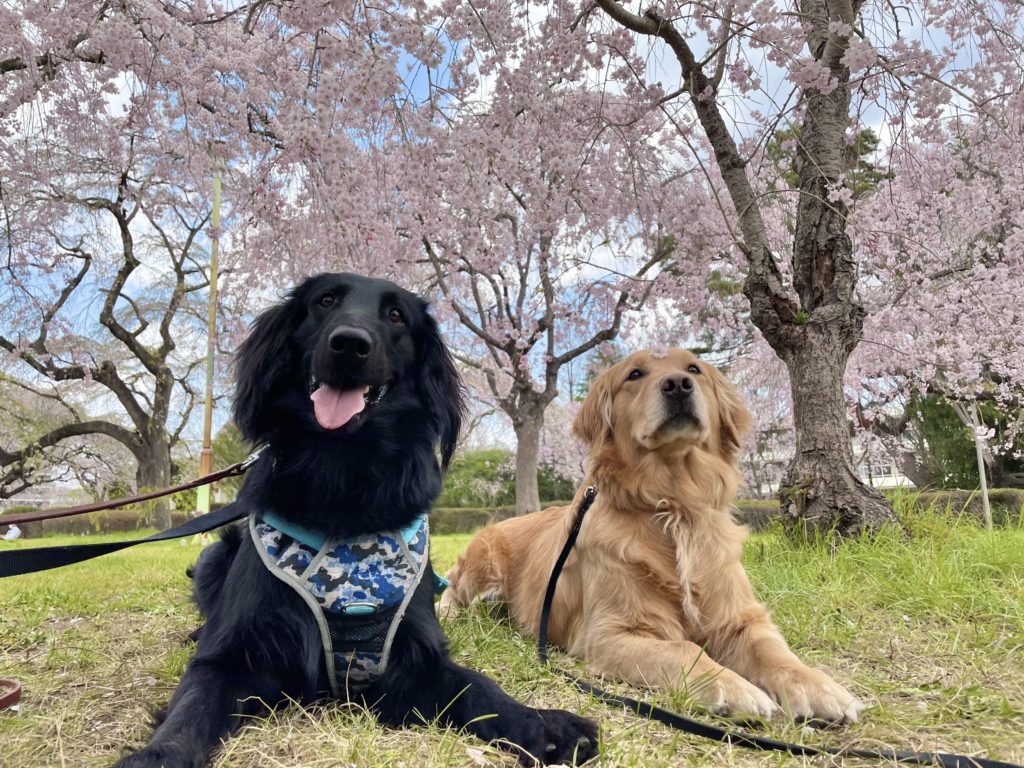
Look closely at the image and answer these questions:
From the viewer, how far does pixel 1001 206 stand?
10086 mm

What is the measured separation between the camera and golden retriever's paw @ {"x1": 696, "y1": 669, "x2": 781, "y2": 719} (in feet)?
6.61

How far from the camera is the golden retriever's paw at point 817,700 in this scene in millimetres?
1979

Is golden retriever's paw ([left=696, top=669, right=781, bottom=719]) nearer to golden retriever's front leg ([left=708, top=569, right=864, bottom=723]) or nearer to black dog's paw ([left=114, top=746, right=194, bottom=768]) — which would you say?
golden retriever's front leg ([left=708, top=569, right=864, bottom=723])

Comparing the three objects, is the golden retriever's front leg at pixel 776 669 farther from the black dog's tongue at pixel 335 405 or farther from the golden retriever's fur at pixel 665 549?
the black dog's tongue at pixel 335 405

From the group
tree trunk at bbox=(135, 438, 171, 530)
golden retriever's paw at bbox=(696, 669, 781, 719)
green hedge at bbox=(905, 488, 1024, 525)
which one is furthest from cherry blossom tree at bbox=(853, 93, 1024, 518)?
tree trunk at bbox=(135, 438, 171, 530)

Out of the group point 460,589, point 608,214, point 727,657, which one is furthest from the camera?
point 608,214

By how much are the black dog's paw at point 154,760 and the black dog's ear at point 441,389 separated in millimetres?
1152

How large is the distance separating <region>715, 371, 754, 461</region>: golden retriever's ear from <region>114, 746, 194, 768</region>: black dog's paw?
7.49ft

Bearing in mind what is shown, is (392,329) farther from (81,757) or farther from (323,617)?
(81,757)

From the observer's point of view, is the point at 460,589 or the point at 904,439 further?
the point at 904,439

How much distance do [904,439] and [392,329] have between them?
19.3 metres

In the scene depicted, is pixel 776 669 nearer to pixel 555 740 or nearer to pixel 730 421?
pixel 555 740

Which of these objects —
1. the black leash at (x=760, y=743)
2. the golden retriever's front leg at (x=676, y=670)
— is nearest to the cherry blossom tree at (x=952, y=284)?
the golden retriever's front leg at (x=676, y=670)

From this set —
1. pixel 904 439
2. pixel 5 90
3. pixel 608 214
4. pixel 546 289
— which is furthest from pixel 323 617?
pixel 904 439
